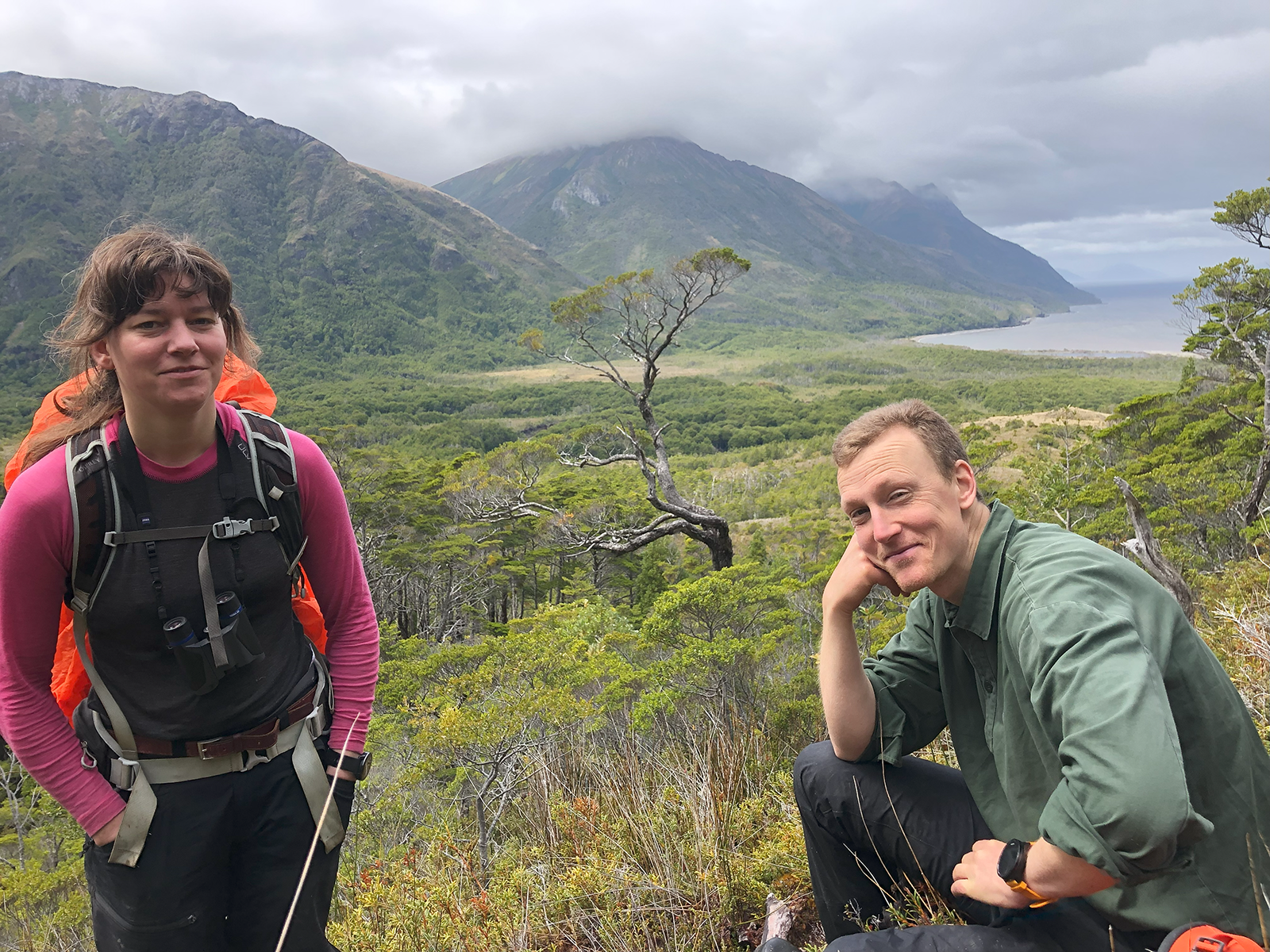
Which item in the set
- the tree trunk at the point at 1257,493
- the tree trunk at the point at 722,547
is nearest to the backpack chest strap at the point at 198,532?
the tree trunk at the point at 722,547

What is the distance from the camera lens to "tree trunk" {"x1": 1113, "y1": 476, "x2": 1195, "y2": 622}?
428 centimetres

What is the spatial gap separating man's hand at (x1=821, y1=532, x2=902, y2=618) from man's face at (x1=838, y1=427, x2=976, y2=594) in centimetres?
5

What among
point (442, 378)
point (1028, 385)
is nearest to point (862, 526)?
point (1028, 385)

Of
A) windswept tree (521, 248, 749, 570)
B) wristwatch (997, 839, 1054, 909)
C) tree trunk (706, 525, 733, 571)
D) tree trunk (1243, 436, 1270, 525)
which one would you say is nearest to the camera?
wristwatch (997, 839, 1054, 909)

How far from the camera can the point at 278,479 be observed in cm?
144

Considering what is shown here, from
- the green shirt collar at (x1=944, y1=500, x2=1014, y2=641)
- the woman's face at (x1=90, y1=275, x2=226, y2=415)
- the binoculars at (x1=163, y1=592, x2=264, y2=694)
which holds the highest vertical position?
the woman's face at (x1=90, y1=275, x2=226, y2=415)

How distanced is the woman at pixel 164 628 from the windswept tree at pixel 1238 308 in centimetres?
1371

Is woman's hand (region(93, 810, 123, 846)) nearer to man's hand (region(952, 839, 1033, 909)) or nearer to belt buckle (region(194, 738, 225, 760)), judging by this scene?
belt buckle (region(194, 738, 225, 760))

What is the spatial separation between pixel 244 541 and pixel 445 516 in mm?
19884

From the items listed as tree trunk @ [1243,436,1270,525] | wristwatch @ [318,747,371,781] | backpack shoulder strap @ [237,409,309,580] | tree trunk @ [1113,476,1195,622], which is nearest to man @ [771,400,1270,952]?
wristwatch @ [318,747,371,781]

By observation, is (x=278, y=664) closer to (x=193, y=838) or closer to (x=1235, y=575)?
(x=193, y=838)

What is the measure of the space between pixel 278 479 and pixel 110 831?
2.25ft

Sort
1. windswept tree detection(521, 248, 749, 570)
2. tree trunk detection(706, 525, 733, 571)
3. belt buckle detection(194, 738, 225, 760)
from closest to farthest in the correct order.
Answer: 1. belt buckle detection(194, 738, 225, 760)
2. windswept tree detection(521, 248, 749, 570)
3. tree trunk detection(706, 525, 733, 571)

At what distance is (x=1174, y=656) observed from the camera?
106 cm
